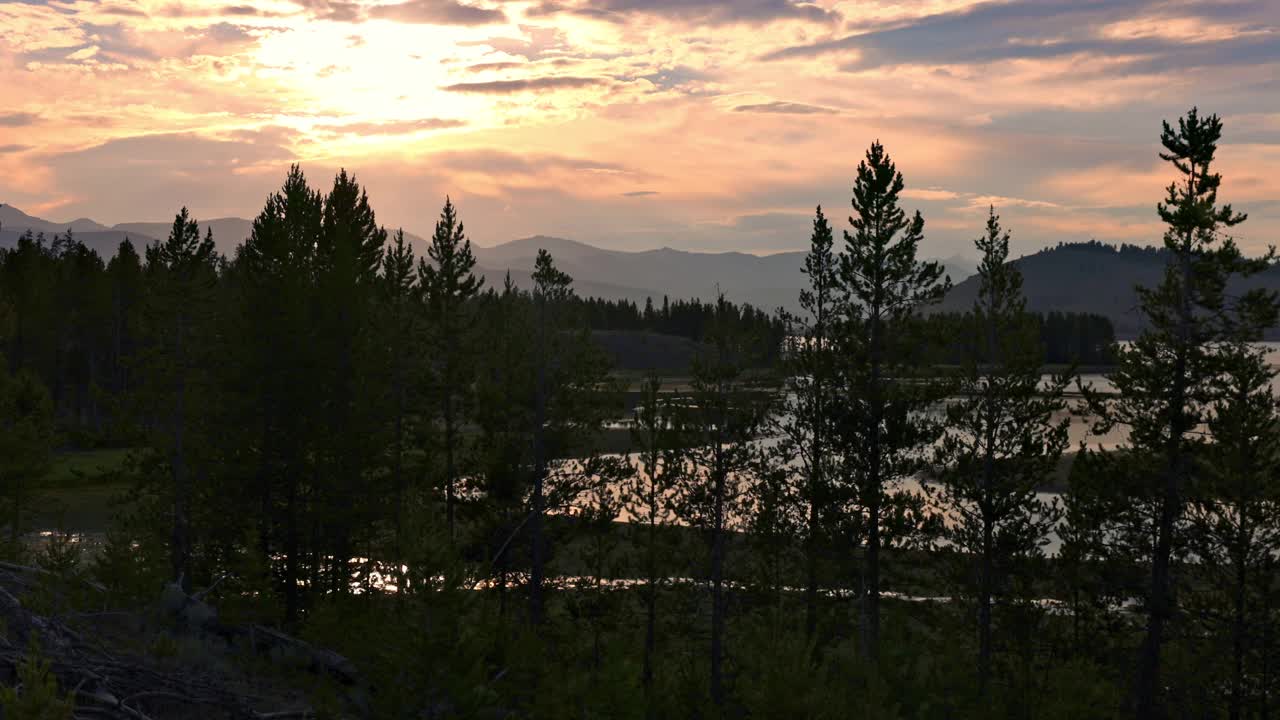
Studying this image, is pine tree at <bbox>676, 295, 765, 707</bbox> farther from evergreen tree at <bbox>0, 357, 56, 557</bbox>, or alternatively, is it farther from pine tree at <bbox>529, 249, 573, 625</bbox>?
evergreen tree at <bbox>0, 357, 56, 557</bbox>

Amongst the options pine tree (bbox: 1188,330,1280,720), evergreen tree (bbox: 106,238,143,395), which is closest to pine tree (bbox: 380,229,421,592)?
pine tree (bbox: 1188,330,1280,720)

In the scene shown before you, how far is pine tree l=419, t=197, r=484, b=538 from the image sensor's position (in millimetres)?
36500

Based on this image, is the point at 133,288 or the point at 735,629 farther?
the point at 133,288

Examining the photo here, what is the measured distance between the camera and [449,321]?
1506 inches

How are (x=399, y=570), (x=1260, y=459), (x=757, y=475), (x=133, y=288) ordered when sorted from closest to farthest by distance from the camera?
(x=399, y=570)
(x=1260, y=459)
(x=757, y=475)
(x=133, y=288)

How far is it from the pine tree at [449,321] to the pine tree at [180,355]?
28.1 ft

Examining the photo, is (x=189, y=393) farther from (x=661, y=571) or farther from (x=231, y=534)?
(x=661, y=571)

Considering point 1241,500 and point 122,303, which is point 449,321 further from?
point 122,303

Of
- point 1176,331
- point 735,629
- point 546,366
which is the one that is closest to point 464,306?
point 546,366

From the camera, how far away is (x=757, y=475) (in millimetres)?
31094

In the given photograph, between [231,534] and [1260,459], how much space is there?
32577mm

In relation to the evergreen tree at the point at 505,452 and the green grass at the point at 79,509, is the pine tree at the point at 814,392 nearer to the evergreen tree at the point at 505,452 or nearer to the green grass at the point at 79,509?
the evergreen tree at the point at 505,452

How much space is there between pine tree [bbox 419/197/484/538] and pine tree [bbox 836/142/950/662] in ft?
48.6

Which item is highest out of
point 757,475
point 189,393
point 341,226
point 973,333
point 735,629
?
point 341,226
